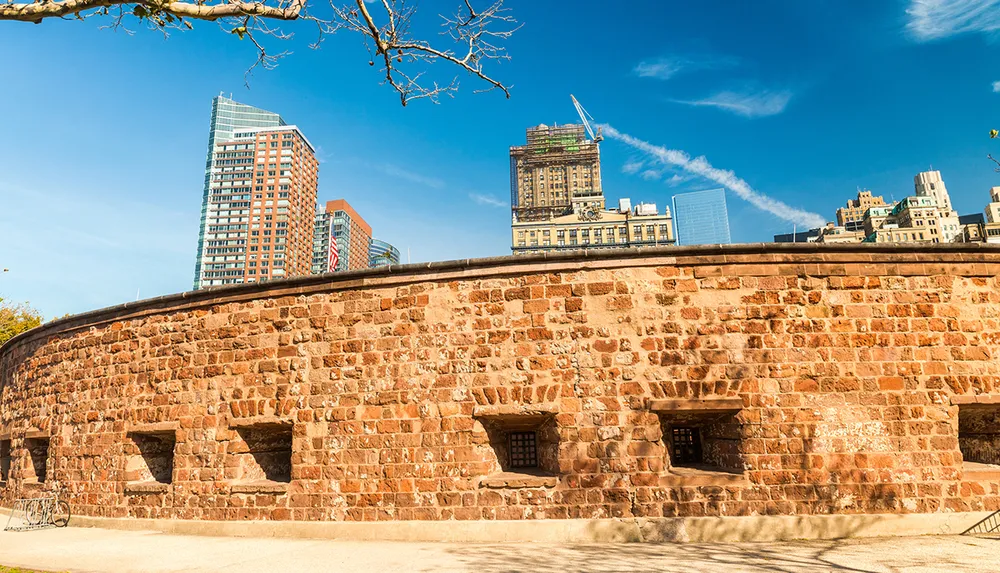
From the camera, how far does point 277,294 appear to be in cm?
812

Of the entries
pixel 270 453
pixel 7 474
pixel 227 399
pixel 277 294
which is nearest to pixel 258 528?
pixel 270 453

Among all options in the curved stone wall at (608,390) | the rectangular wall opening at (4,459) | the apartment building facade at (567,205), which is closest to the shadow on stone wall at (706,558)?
the curved stone wall at (608,390)

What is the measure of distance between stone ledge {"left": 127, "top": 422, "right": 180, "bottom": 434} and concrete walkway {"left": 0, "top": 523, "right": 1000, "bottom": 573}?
1.76 metres

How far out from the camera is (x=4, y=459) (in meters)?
11.5

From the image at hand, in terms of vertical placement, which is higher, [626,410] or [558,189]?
[558,189]

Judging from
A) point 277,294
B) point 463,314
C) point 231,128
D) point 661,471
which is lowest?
point 661,471

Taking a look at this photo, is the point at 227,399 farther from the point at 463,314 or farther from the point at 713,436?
the point at 713,436

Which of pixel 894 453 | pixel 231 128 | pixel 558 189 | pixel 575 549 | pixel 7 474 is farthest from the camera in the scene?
pixel 231 128

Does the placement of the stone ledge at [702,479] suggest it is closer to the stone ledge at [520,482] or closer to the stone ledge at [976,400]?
the stone ledge at [520,482]

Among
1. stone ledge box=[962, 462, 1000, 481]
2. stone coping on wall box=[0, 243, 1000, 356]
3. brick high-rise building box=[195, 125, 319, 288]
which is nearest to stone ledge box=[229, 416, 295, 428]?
stone coping on wall box=[0, 243, 1000, 356]

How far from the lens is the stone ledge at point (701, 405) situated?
6648 mm

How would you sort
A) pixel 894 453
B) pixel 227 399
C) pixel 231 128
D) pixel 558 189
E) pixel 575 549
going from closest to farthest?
pixel 575 549 < pixel 894 453 < pixel 227 399 < pixel 558 189 < pixel 231 128

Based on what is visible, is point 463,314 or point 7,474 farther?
point 7,474

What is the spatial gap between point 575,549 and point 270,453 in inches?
191
